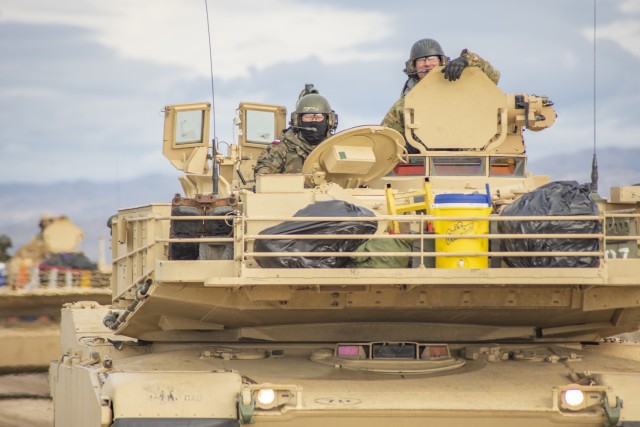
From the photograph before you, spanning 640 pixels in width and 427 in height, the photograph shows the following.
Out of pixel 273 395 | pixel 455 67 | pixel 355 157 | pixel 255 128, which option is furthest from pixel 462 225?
pixel 255 128

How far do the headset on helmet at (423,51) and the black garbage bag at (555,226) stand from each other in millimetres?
5193

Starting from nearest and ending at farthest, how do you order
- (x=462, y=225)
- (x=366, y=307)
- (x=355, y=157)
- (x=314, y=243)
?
(x=314, y=243), (x=462, y=225), (x=366, y=307), (x=355, y=157)

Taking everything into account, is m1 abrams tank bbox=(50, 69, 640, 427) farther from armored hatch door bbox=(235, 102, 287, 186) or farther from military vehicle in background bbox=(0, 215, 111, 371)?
military vehicle in background bbox=(0, 215, 111, 371)

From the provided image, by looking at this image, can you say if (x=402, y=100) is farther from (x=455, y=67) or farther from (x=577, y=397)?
(x=577, y=397)

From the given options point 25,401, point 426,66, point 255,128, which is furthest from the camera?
point 25,401

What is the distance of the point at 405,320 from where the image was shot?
13.8 meters

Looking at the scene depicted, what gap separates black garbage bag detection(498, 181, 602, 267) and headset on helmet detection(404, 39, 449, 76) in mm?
5193

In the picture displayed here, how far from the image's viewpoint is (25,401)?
23844 millimetres

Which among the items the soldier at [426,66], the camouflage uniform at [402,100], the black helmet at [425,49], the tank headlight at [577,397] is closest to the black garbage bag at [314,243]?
the tank headlight at [577,397]

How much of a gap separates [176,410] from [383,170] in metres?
4.30

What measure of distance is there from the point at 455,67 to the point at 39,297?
13.5 metres

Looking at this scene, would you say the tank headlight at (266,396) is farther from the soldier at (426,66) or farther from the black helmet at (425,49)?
the black helmet at (425,49)

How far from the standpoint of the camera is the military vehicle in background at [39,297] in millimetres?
26234

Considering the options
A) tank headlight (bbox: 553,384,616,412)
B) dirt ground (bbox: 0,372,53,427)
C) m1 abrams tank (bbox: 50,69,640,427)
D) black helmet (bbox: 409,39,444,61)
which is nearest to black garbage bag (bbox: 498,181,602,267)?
m1 abrams tank (bbox: 50,69,640,427)
